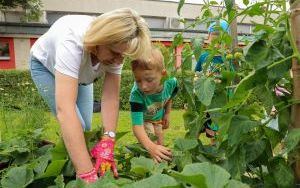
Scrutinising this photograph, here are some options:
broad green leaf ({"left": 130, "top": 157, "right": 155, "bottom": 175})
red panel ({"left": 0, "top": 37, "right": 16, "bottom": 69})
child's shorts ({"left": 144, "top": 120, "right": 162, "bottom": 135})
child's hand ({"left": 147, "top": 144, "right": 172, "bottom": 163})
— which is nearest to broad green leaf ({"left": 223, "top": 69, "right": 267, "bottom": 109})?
broad green leaf ({"left": 130, "top": 157, "right": 155, "bottom": 175})

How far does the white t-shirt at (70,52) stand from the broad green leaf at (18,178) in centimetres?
46

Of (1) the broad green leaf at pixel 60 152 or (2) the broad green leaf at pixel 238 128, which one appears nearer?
(2) the broad green leaf at pixel 238 128

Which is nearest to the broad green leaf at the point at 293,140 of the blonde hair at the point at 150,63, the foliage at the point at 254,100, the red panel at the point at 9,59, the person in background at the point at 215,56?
the foliage at the point at 254,100

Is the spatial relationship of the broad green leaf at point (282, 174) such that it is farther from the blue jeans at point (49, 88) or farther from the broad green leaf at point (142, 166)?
the blue jeans at point (49, 88)

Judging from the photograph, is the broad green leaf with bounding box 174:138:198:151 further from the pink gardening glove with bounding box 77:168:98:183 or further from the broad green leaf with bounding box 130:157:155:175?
the pink gardening glove with bounding box 77:168:98:183

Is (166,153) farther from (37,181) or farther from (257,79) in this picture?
(257,79)

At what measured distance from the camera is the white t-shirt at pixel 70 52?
1.99m

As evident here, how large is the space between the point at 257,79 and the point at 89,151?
0.96 m

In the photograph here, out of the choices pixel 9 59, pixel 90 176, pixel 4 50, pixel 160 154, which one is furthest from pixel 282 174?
pixel 4 50

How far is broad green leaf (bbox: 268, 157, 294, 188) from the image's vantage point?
1.41 meters

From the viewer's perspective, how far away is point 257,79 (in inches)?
49.6

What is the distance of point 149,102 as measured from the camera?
264 centimetres

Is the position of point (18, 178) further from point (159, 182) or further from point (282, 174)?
point (282, 174)

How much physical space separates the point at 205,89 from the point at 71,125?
25.8 inches
